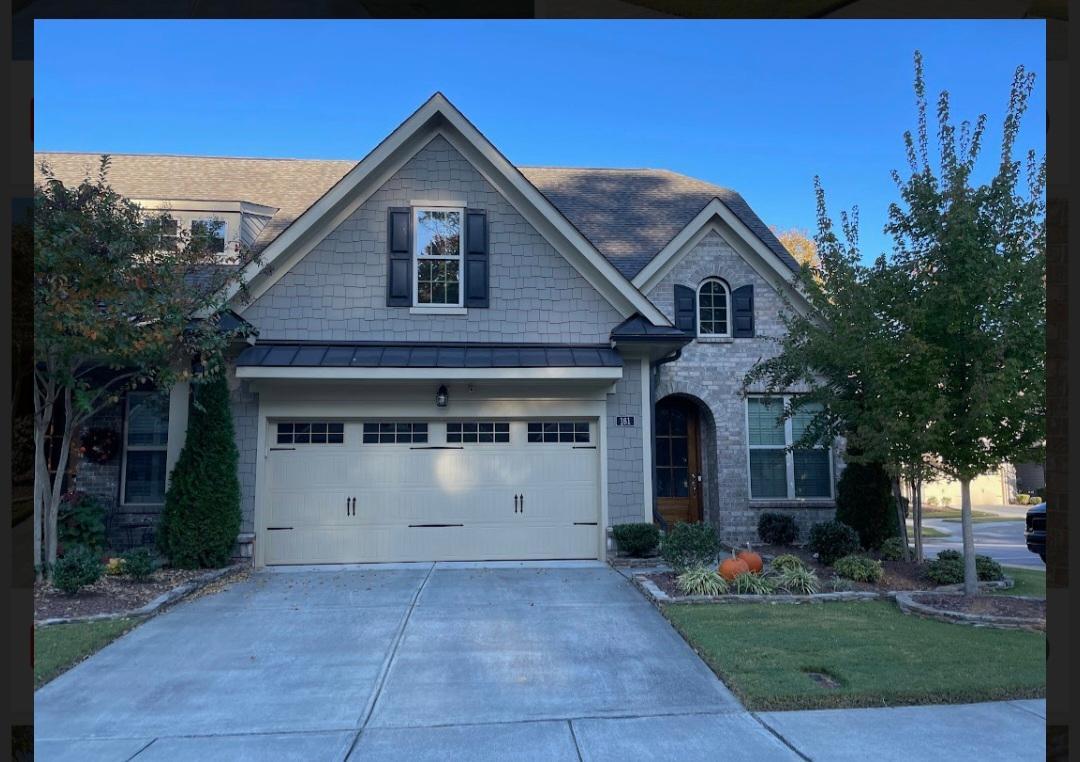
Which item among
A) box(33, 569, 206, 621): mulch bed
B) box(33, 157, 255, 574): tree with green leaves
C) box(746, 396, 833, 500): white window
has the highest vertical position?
box(33, 157, 255, 574): tree with green leaves

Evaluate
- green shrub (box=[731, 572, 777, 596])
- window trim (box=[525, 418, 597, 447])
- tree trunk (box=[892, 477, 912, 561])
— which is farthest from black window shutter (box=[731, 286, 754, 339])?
green shrub (box=[731, 572, 777, 596])

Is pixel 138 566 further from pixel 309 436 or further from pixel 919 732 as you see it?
pixel 919 732

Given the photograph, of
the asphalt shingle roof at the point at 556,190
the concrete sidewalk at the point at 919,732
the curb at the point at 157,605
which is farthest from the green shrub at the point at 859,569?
the curb at the point at 157,605

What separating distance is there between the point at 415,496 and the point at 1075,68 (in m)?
10.0

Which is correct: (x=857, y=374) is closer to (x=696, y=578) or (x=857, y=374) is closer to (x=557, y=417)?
(x=696, y=578)

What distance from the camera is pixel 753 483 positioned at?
1405 centimetres

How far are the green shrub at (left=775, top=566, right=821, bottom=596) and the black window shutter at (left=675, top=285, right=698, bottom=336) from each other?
6.33 metres

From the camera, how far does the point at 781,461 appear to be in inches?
558

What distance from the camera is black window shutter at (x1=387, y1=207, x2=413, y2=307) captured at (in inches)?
447

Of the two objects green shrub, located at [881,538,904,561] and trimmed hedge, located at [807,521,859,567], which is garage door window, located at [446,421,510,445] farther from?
green shrub, located at [881,538,904,561]

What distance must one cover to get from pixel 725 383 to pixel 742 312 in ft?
4.99

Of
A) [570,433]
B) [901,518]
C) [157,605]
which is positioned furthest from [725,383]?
[157,605]

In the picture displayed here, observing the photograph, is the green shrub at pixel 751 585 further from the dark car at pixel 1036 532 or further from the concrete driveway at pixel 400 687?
the dark car at pixel 1036 532

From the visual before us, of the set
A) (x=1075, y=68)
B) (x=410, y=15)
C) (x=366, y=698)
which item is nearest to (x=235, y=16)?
(x=410, y=15)
